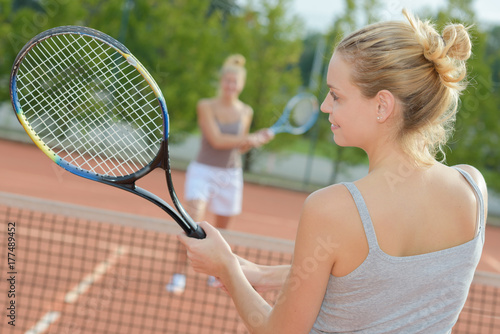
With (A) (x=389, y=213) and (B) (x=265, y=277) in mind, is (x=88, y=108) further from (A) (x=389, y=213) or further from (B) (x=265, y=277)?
(A) (x=389, y=213)

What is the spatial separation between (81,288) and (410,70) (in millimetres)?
2979

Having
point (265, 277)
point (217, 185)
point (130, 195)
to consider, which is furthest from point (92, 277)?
point (130, 195)

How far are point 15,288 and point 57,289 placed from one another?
9.1 inches

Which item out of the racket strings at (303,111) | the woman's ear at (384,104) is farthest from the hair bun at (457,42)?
the racket strings at (303,111)

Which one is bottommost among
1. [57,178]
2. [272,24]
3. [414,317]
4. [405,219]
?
[57,178]

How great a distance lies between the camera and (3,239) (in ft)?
14.2

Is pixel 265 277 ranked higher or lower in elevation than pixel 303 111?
higher

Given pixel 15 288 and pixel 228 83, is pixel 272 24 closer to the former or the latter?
pixel 228 83

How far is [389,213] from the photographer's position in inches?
43.0

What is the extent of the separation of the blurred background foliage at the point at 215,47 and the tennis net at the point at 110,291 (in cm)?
613

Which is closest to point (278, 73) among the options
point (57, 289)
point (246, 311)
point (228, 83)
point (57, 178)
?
point (57, 178)

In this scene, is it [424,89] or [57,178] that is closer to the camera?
[424,89]

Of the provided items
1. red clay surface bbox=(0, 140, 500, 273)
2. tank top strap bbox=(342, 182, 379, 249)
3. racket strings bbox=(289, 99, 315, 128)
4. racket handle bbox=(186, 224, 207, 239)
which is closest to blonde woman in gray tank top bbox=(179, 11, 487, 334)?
tank top strap bbox=(342, 182, 379, 249)

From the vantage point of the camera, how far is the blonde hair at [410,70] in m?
1.13
